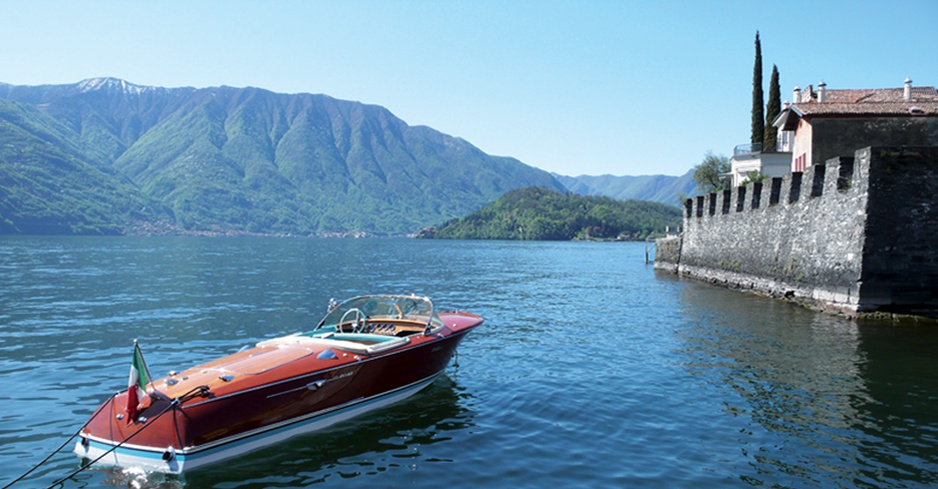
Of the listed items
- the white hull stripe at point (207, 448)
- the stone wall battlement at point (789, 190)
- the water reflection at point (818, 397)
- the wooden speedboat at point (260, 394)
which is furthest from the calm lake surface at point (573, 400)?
the stone wall battlement at point (789, 190)

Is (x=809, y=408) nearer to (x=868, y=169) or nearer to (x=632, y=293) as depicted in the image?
(x=868, y=169)

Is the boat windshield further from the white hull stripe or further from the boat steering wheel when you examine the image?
the white hull stripe

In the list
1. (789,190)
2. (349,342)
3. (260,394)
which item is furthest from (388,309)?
(789,190)

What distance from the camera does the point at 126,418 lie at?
8062mm

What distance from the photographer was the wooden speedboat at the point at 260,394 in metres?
8.00

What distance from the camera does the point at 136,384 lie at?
8.12 meters

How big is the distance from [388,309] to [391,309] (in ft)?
0.23

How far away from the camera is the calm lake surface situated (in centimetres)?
852

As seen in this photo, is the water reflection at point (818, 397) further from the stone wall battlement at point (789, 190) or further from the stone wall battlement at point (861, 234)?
the stone wall battlement at point (789, 190)

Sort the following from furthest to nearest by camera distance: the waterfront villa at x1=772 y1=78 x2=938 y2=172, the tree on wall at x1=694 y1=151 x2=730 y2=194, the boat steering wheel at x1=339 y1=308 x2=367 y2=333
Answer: the tree on wall at x1=694 y1=151 x2=730 y2=194
the waterfront villa at x1=772 y1=78 x2=938 y2=172
the boat steering wheel at x1=339 y1=308 x2=367 y2=333

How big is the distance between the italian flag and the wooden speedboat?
0.01 metres

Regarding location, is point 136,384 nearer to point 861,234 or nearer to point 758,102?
point 861,234

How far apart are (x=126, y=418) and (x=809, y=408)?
11.2m

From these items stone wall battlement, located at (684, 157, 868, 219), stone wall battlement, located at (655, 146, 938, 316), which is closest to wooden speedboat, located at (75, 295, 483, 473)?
stone wall battlement, located at (655, 146, 938, 316)
